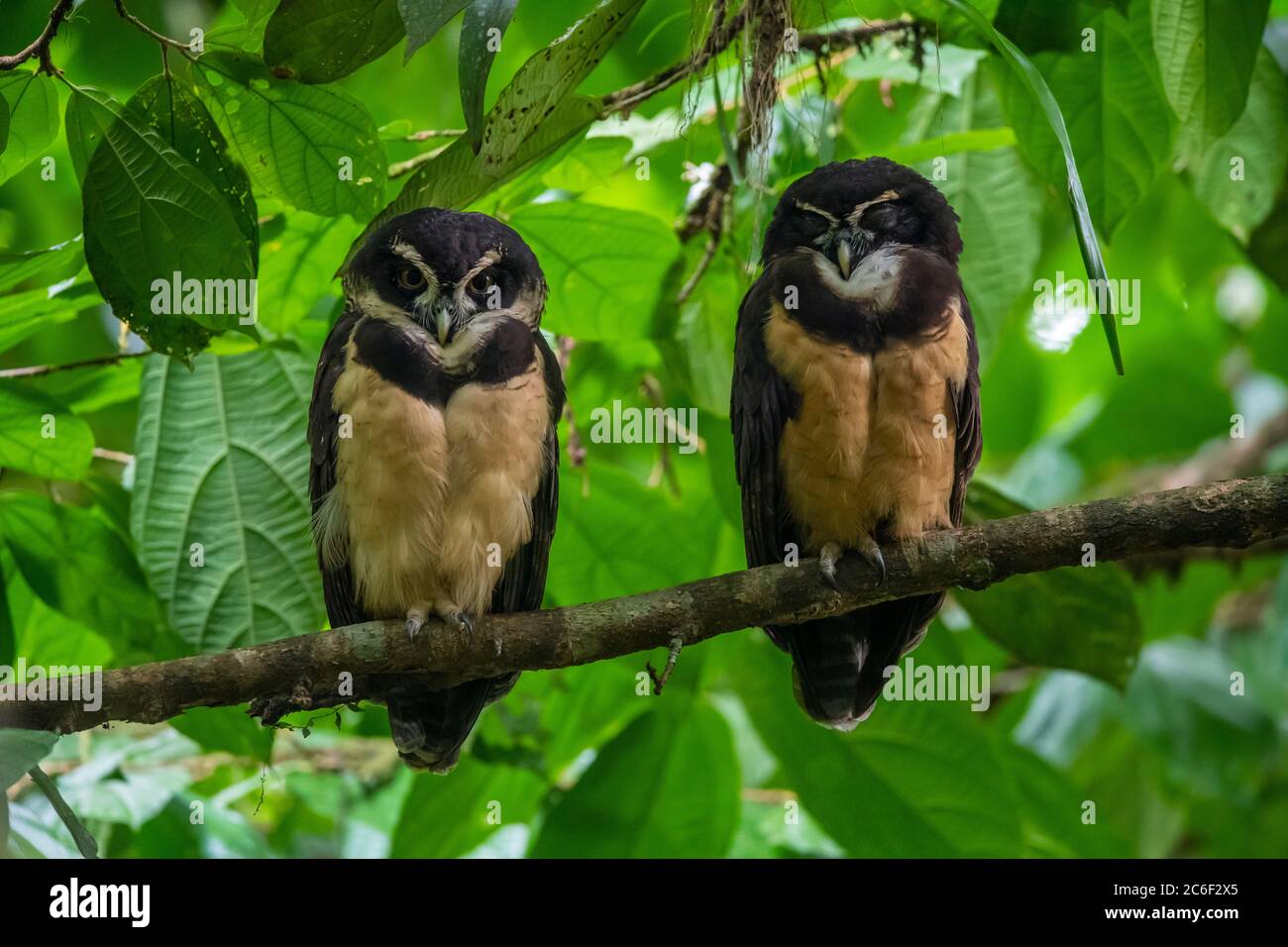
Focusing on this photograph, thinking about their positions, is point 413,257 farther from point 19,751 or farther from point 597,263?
point 19,751

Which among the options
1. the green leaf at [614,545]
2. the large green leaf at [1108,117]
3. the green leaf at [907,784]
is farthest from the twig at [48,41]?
the green leaf at [907,784]

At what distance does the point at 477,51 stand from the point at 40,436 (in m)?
1.53

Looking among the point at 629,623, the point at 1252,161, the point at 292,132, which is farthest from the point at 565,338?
the point at 1252,161

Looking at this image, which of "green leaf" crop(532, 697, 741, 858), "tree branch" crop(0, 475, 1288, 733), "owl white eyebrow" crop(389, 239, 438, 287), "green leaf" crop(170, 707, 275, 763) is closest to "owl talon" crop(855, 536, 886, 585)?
"tree branch" crop(0, 475, 1288, 733)

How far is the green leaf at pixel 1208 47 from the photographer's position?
3074 millimetres

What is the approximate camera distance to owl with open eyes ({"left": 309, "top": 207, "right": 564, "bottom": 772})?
2832 millimetres

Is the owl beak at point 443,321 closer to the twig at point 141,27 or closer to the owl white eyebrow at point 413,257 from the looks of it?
the owl white eyebrow at point 413,257

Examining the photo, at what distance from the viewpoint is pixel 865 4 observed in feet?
11.3

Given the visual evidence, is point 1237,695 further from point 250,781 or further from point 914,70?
point 250,781

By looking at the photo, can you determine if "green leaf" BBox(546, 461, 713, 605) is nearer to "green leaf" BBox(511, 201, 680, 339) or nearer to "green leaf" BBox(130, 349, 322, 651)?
"green leaf" BBox(511, 201, 680, 339)

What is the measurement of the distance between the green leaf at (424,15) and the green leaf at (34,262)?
3.66 feet

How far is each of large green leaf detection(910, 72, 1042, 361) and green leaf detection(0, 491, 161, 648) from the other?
2314 millimetres

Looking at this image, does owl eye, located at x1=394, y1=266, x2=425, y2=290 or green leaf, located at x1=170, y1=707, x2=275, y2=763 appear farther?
green leaf, located at x1=170, y1=707, x2=275, y2=763
